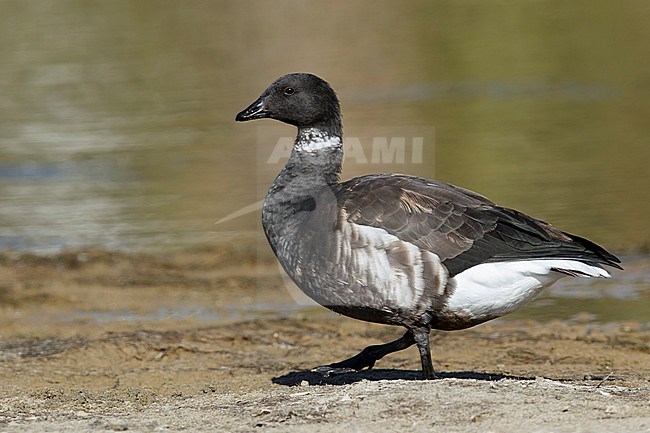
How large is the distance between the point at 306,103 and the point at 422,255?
1.75 metres

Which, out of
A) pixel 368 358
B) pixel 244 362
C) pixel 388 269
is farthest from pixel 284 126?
pixel 388 269

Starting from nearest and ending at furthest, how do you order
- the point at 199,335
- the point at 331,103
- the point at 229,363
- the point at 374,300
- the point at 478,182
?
1. the point at 374,300
2. the point at 331,103
3. the point at 229,363
4. the point at 199,335
5. the point at 478,182

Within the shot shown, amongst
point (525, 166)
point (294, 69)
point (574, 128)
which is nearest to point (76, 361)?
point (525, 166)

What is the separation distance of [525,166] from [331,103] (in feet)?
24.8

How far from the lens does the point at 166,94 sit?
23.2 metres

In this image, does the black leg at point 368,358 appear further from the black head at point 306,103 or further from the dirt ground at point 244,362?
the black head at point 306,103

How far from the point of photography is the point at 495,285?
7.09 metres

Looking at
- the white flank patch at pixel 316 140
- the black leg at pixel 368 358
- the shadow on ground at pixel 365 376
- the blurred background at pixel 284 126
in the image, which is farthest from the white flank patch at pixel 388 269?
the blurred background at pixel 284 126

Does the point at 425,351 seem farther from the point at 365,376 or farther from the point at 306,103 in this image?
the point at 306,103

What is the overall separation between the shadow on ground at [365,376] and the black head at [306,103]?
1.80 meters

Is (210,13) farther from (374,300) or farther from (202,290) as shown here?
(374,300)

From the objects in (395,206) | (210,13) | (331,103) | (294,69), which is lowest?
(395,206)

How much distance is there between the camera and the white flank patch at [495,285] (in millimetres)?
7074

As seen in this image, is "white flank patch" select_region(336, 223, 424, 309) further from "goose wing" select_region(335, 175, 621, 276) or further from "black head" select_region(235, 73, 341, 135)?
"black head" select_region(235, 73, 341, 135)
